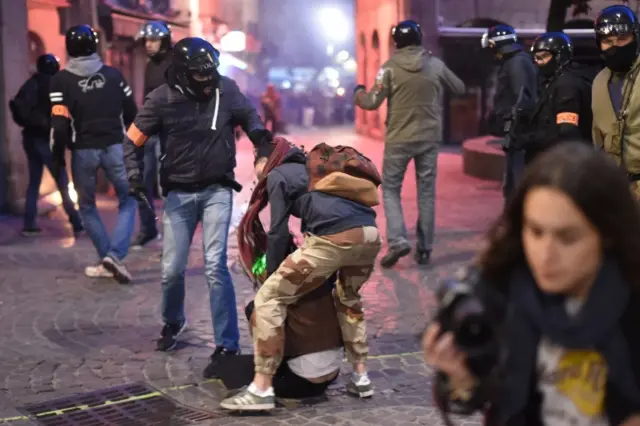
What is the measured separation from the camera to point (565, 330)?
7.11 feet

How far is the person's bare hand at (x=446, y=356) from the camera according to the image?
2184 millimetres

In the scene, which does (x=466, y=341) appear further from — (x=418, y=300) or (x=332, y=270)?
(x=418, y=300)

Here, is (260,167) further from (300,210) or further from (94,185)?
(94,185)

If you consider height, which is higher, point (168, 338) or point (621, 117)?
point (621, 117)

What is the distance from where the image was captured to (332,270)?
5.07 metres

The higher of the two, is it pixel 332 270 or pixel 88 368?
pixel 332 270

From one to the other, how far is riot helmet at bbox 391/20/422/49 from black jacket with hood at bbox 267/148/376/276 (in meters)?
3.75

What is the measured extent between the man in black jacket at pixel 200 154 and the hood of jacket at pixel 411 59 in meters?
2.87

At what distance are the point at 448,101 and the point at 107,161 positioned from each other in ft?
56.2

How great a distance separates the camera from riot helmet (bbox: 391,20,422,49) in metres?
8.61

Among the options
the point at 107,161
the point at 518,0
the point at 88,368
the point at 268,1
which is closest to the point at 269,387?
the point at 88,368

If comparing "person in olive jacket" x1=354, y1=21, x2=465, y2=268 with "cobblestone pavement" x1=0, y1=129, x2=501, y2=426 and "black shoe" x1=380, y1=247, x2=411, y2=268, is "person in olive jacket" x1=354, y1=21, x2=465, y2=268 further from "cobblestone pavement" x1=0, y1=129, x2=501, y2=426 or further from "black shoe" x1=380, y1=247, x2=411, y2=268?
"cobblestone pavement" x1=0, y1=129, x2=501, y2=426

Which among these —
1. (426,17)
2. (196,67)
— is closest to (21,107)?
(196,67)

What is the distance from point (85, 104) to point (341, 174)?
156 inches
